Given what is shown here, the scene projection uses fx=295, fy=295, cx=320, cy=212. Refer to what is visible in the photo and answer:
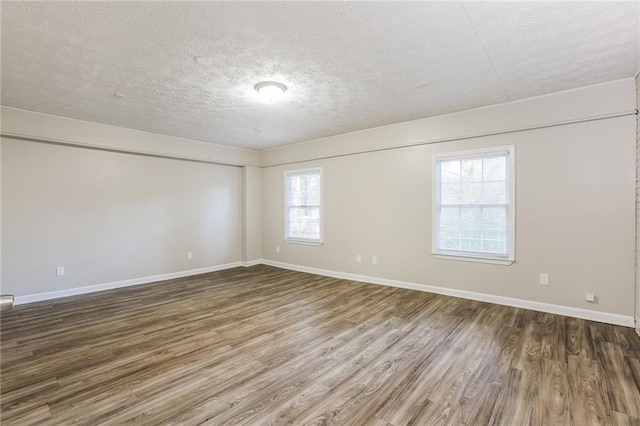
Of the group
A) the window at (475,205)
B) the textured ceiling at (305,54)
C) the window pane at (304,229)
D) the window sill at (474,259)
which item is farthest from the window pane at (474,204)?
the window pane at (304,229)

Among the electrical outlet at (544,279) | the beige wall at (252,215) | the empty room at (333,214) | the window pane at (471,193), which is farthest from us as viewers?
the beige wall at (252,215)

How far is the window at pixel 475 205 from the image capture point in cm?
399

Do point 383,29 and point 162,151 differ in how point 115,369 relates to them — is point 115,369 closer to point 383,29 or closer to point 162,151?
point 383,29

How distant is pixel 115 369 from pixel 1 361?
1.09 meters

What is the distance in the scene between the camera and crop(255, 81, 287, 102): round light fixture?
318cm

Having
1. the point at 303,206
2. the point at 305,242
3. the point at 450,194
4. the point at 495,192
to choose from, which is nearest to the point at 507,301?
the point at 495,192

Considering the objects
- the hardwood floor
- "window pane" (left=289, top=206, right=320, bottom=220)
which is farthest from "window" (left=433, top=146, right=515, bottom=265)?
"window pane" (left=289, top=206, right=320, bottom=220)

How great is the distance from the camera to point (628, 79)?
320 centimetres

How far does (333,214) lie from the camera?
5.84 meters

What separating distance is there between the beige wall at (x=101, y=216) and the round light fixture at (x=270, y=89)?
10.7ft

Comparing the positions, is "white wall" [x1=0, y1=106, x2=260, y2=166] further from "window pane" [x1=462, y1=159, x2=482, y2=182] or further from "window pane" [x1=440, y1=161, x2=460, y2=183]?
"window pane" [x1=462, y1=159, x2=482, y2=182]

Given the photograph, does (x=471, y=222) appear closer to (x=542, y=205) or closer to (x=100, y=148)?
(x=542, y=205)

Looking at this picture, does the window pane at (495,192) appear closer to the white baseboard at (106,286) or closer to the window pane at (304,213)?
the window pane at (304,213)

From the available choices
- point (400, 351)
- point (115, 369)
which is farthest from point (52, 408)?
point (400, 351)
